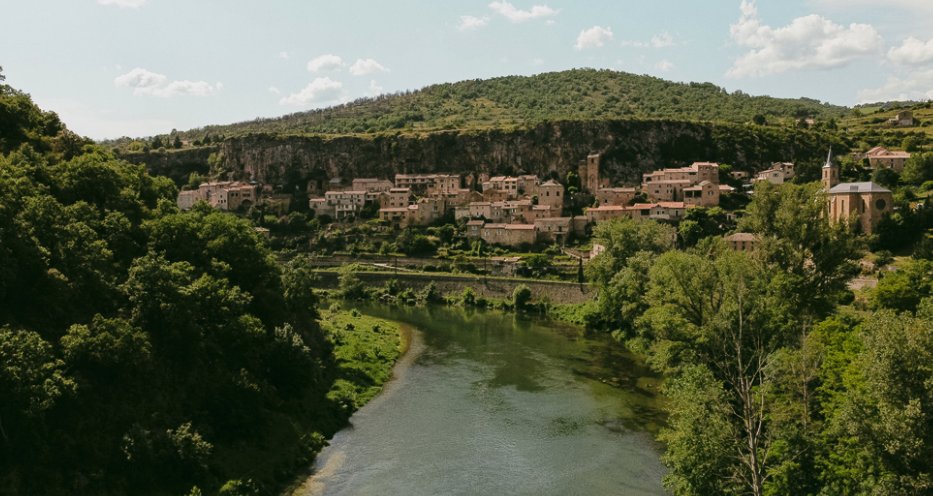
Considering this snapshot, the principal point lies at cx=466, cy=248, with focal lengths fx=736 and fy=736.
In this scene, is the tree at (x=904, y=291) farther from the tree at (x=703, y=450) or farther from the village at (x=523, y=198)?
the village at (x=523, y=198)

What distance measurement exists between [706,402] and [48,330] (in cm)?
1961

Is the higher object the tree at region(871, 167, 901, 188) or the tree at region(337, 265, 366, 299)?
the tree at region(871, 167, 901, 188)

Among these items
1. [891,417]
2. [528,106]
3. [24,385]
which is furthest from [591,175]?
[24,385]

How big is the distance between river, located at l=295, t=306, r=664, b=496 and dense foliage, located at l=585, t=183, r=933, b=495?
2.28 meters

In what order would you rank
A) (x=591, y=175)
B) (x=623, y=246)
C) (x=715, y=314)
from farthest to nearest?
1. (x=591, y=175)
2. (x=623, y=246)
3. (x=715, y=314)

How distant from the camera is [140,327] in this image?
79.0 ft

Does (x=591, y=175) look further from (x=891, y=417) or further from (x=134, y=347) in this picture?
(x=891, y=417)

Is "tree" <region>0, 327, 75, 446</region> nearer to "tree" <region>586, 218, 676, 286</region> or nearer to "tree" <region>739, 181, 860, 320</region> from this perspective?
"tree" <region>739, 181, 860, 320</region>

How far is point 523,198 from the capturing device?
3433 inches

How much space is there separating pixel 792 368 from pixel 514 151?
3208 inches

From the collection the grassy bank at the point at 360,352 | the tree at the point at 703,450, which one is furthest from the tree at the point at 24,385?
the tree at the point at 703,450

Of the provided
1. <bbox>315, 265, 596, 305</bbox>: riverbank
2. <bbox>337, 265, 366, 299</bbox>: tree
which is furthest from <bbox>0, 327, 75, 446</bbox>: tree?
<bbox>337, 265, 366, 299</bbox>: tree

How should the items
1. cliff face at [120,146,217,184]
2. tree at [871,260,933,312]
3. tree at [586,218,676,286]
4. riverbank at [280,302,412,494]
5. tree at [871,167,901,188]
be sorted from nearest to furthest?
riverbank at [280,302,412,494] → tree at [871,260,933,312] → tree at [586,218,676,286] → tree at [871,167,901,188] → cliff face at [120,146,217,184]

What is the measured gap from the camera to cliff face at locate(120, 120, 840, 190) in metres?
94.3
